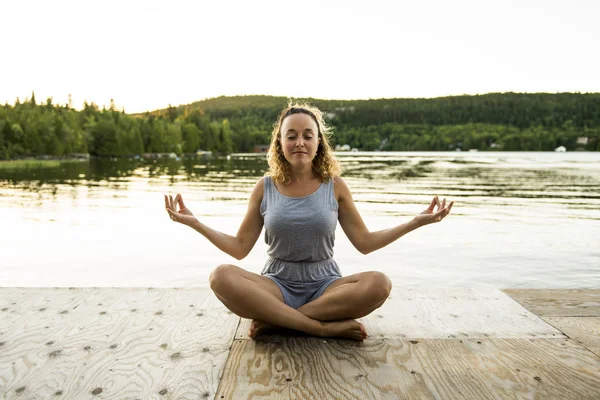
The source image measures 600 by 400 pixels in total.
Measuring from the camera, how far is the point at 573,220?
47.3 ft

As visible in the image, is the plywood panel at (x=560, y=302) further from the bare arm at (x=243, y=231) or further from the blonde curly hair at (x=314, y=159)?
the bare arm at (x=243, y=231)

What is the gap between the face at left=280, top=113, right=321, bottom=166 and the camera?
360 cm

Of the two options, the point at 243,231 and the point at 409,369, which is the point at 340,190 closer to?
the point at 243,231

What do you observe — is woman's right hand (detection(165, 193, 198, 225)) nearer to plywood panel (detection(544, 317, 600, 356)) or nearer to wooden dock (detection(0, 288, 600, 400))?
wooden dock (detection(0, 288, 600, 400))

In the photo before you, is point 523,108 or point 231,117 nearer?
point 523,108

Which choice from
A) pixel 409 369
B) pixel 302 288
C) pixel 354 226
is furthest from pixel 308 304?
pixel 409 369

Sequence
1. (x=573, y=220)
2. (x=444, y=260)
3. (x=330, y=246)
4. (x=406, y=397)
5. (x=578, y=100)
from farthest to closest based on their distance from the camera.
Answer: (x=578, y=100)
(x=573, y=220)
(x=444, y=260)
(x=330, y=246)
(x=406, y=397)

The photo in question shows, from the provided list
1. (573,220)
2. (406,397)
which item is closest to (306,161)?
(406,397)

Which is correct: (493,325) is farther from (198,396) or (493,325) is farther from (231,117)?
(231,117)

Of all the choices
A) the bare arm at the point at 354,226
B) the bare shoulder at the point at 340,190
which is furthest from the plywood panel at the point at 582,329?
the bare shoulder at the point at 340,190

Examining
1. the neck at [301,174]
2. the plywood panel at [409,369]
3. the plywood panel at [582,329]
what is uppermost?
the neck at [301,174]

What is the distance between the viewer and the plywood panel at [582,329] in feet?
11.6

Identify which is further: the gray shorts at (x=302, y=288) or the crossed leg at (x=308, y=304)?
the gray shorts at (x=302, y=288)

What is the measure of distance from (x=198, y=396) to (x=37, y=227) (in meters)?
12.3
